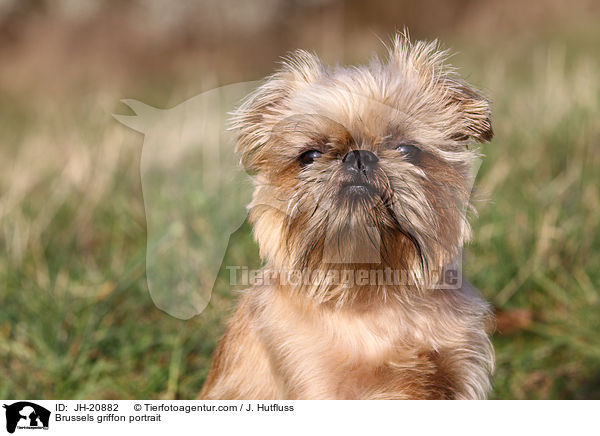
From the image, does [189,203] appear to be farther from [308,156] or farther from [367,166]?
[367,166]

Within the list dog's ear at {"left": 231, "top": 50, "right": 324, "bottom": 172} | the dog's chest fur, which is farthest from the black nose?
the dog's chest fur

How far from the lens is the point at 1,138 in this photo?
805cm

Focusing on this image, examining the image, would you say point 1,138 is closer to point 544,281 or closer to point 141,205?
point 141,205

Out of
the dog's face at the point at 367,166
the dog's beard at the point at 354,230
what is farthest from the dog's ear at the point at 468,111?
the dog's beard at the point at 354,230

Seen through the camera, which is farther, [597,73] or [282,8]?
[282,8]

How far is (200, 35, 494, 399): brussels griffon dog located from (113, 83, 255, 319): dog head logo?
763 mm

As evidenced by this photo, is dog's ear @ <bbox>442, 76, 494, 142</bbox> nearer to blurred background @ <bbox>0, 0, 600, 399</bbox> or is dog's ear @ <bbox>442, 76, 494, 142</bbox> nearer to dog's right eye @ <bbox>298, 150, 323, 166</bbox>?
blurred background @ <bbox>0, 0, 600, 399</bbox>

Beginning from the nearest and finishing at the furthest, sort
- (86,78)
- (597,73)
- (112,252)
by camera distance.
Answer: (112,252) → (597,73) → (86,78)

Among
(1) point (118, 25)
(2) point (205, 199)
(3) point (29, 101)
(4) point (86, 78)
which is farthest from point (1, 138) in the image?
(2) point (205, 199)

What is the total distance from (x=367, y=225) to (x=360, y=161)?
173mm

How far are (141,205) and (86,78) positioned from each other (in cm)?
681

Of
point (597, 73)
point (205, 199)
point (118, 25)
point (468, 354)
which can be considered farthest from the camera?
point (118, 25)
